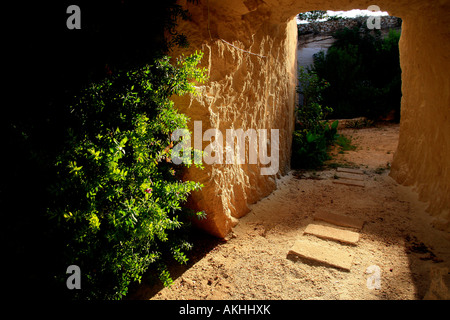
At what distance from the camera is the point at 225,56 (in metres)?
2.68

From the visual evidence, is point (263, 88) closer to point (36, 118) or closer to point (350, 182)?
point (350, 182)

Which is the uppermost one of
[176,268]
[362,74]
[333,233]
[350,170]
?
[362,74]

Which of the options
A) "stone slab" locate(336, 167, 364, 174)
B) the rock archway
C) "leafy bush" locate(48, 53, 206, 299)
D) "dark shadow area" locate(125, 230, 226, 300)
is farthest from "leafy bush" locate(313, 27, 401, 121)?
"leafy bush" locate(48, 53, 206, 299)

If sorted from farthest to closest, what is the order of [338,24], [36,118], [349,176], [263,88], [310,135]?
1. [338,24]
2. [310,135]
3. [349,176]
4. [263,88]
5. [36,118]

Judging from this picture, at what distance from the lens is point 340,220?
9.67ft

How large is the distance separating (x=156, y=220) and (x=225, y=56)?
1.86 m

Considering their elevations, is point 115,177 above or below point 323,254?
above

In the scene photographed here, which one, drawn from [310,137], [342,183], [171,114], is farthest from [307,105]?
[171,114]

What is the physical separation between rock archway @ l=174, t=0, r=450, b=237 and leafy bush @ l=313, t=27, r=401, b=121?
6.06 m

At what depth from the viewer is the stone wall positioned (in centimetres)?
1054

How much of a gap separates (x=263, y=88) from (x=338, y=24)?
9.90 m

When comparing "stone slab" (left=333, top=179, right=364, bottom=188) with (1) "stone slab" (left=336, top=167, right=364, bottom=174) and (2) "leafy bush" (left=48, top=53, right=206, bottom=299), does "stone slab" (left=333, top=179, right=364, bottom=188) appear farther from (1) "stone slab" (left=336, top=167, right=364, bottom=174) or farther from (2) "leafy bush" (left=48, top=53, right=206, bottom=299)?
(2) "leafy bush" (left=48, top=53, right=206, bottom=299)

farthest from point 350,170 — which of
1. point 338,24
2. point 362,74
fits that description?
point 338,24
